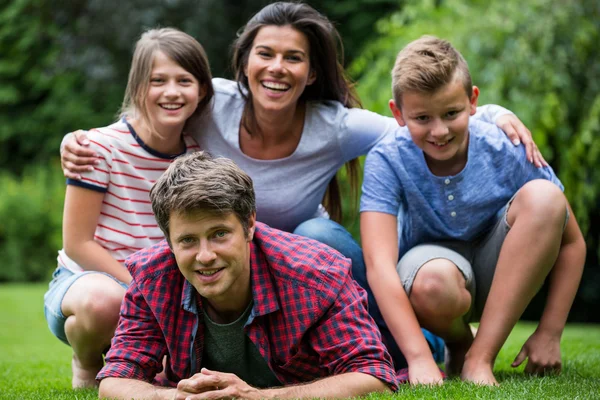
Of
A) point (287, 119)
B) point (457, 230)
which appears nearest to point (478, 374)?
point (457, 230)

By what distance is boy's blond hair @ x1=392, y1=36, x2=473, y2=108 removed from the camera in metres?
2.95

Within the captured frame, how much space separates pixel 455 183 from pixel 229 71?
1343 millimetres

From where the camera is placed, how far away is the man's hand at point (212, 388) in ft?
7.55

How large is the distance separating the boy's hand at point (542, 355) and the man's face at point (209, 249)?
48.7 inches

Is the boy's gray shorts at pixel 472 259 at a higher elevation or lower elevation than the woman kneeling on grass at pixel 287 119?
lower

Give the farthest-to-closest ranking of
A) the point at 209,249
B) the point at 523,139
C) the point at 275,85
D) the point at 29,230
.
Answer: the point at 29,230
the point at 275,85
the point at 523,139
the point at 209,249

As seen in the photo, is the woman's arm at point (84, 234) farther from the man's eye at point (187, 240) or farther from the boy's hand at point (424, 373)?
the boy's hand at point (424, 373)

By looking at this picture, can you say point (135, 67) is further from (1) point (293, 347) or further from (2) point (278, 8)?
(1) point (293, 347)

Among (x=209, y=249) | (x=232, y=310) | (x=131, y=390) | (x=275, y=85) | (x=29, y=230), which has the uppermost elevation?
(x=275, y=85)

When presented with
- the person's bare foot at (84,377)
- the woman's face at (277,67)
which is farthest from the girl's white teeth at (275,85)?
the person's bare foot at (84,377)

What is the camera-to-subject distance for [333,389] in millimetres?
2395

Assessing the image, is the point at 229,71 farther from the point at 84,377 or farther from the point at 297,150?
the point at 84,377

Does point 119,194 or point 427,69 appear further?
point 119,194

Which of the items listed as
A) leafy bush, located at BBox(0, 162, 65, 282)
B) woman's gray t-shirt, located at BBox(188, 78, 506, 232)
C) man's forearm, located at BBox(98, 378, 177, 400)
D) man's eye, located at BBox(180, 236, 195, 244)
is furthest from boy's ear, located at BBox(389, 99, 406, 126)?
leafy bush, located at BBox(0, 162, 65, 282)
